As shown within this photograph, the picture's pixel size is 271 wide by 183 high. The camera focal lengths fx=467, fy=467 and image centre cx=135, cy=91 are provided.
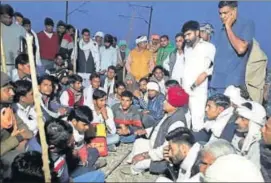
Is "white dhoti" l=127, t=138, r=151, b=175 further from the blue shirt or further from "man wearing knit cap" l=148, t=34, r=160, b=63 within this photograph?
"man wearing knit cap" l=148, t=34, r=160, b=63

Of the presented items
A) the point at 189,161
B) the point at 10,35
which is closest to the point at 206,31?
the point at 10,35

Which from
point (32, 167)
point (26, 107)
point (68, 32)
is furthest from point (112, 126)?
point (68, 32)

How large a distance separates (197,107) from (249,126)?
145cm

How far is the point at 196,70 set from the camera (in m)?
6.07

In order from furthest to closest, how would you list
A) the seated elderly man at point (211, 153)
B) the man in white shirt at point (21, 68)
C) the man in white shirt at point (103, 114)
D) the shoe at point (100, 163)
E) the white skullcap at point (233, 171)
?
the man in white shirt at point (103, 114) → the man in white shirt at point (21, 68) → the shoe at point (100, 163) → the seated elderly man at point (211, 153) → the white skullcap at point (233, 171)

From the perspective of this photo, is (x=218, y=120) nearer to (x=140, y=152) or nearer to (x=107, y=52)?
(x=140, y=152)

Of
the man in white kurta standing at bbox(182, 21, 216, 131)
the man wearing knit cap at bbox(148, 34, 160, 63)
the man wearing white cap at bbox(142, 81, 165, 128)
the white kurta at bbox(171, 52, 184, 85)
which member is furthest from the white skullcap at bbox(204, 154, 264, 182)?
the man wearing knit cap at bbox(148, 34, 160, 63)

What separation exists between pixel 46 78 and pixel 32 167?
A: 3.09m

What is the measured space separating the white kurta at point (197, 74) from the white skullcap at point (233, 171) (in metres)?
3.11

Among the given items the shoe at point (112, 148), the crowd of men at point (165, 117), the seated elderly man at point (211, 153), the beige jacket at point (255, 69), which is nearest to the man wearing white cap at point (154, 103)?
the crowd of men at point (165, 117)

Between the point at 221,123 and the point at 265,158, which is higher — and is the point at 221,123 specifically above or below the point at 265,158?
above

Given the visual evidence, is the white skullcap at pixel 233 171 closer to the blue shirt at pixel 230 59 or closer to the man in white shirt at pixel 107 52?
the blue shirt at pixel 230 59

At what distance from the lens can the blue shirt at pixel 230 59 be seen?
17.9ft

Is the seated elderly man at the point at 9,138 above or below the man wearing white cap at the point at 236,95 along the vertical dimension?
below
